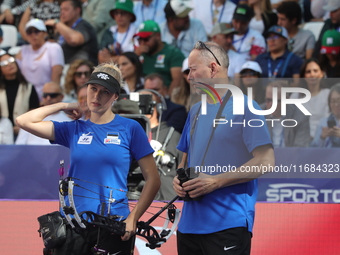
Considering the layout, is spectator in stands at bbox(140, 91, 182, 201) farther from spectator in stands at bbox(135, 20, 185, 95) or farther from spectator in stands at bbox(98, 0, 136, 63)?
spectator in stands at bbox(98, 0, 136, 63)

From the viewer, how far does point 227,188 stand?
3904 mm

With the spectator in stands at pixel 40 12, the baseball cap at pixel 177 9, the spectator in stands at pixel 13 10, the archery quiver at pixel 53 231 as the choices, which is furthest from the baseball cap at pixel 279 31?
the archery quiver at pixel 53 231

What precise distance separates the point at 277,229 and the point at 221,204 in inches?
59.9

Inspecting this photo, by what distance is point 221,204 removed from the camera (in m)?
3.89

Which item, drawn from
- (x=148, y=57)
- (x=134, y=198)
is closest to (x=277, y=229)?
(x=134, y=198)

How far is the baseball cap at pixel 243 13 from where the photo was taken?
8.88 metres

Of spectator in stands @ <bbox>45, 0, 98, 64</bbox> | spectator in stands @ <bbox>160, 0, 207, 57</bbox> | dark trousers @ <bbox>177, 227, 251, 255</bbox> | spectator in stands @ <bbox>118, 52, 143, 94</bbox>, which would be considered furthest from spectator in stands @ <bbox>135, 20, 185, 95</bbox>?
dark trousers @ <bbox>177, 227, 251, 255</bbox>

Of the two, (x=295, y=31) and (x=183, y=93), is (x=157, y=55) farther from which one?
(x=295, y=31)

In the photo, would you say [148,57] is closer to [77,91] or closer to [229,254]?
[77,91]

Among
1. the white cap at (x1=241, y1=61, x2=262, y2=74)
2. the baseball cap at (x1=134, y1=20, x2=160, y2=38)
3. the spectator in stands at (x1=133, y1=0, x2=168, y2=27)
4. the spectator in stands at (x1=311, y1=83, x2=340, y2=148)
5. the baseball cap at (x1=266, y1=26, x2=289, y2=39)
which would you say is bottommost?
the spectator in stands at (x1=311, y1=83, x2=340, y2=148)

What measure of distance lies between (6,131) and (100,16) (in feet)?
9.15

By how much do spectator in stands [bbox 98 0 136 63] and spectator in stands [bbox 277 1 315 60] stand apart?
7.46ft

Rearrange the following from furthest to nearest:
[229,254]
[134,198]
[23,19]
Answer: [23,19], [134,198], [229,254]

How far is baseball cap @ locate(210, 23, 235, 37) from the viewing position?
345 inches
